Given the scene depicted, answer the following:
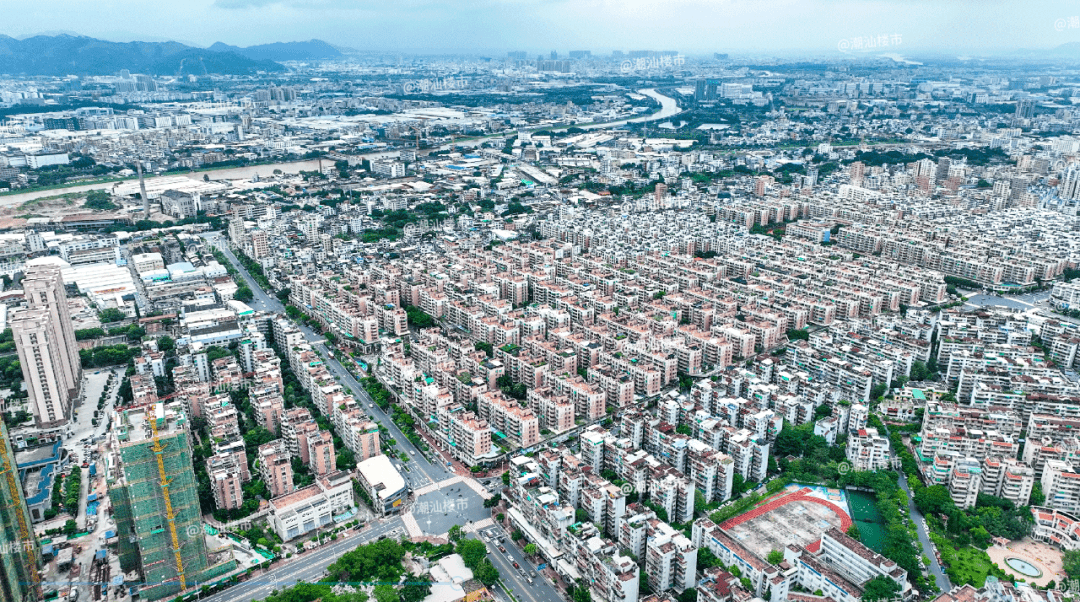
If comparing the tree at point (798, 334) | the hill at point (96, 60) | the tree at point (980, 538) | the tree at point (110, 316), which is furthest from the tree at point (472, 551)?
the hill at point (96, 60)

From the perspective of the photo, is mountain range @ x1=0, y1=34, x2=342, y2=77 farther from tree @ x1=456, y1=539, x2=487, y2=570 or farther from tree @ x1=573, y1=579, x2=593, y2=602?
tree @ x1=573, y1=579, x2=593, y2=602

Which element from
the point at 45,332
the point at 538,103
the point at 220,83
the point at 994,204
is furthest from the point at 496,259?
the point at 220,83

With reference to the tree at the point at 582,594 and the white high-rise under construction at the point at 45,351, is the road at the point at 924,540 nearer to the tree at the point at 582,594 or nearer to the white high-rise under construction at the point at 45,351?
the tree at the point at 582,594

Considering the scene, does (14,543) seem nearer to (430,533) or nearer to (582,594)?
(430,533)

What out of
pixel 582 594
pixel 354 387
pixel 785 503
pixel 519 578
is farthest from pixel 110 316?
pixel 785 503

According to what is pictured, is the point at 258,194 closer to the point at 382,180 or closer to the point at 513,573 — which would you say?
the point at 382,180

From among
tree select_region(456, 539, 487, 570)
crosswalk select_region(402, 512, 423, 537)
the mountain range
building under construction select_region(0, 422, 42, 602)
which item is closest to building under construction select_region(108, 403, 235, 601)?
building under construction select_region(0, 422, 42, 602)
